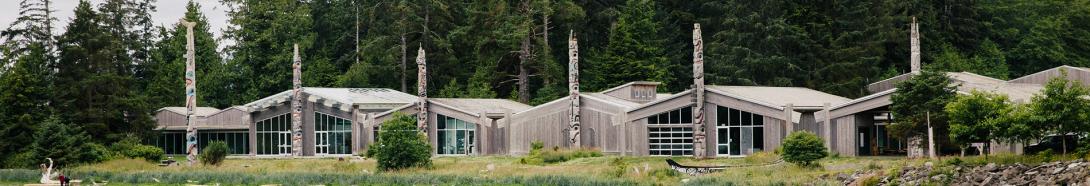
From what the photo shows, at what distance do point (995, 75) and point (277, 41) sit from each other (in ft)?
147

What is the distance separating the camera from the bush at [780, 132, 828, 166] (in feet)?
149

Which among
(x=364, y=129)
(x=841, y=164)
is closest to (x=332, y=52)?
(x=364, y=129)

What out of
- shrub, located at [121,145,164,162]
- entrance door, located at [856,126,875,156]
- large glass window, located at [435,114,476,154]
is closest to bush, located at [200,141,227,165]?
shrub, located at [121,145,164,162]

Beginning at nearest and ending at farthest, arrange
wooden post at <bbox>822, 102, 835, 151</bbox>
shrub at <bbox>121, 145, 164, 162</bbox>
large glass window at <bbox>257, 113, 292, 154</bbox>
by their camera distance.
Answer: wooden post at <bbox>822, 102, 835, 151</bbox> → shrub at <bbox>121, 145, 164, 162</bbox> → large glass window at <bbox>257, 113, 292, 154</bbox>

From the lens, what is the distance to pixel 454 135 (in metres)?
68.8

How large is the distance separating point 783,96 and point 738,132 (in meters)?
4.24

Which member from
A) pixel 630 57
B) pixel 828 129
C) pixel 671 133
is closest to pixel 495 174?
pixel 828 129

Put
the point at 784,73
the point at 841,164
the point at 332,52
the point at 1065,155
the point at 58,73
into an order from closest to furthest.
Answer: the point at 1065,155
the point at 841,164
the point at 58,73
the point at 784,73
the point at 332,52

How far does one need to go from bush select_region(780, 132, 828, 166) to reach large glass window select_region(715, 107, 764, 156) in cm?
1124

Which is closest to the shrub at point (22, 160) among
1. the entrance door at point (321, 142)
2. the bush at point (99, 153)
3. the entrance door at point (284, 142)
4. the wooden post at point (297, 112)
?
the bush at point (99, 153)

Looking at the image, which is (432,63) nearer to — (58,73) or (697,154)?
(58,73)

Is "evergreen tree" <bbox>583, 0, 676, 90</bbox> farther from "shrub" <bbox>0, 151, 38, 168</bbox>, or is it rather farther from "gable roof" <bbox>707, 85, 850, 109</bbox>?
"shrub" <bbox>0, 151, 38, 168</bbox>

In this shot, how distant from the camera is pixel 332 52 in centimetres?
10100

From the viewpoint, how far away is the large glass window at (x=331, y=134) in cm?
7244
